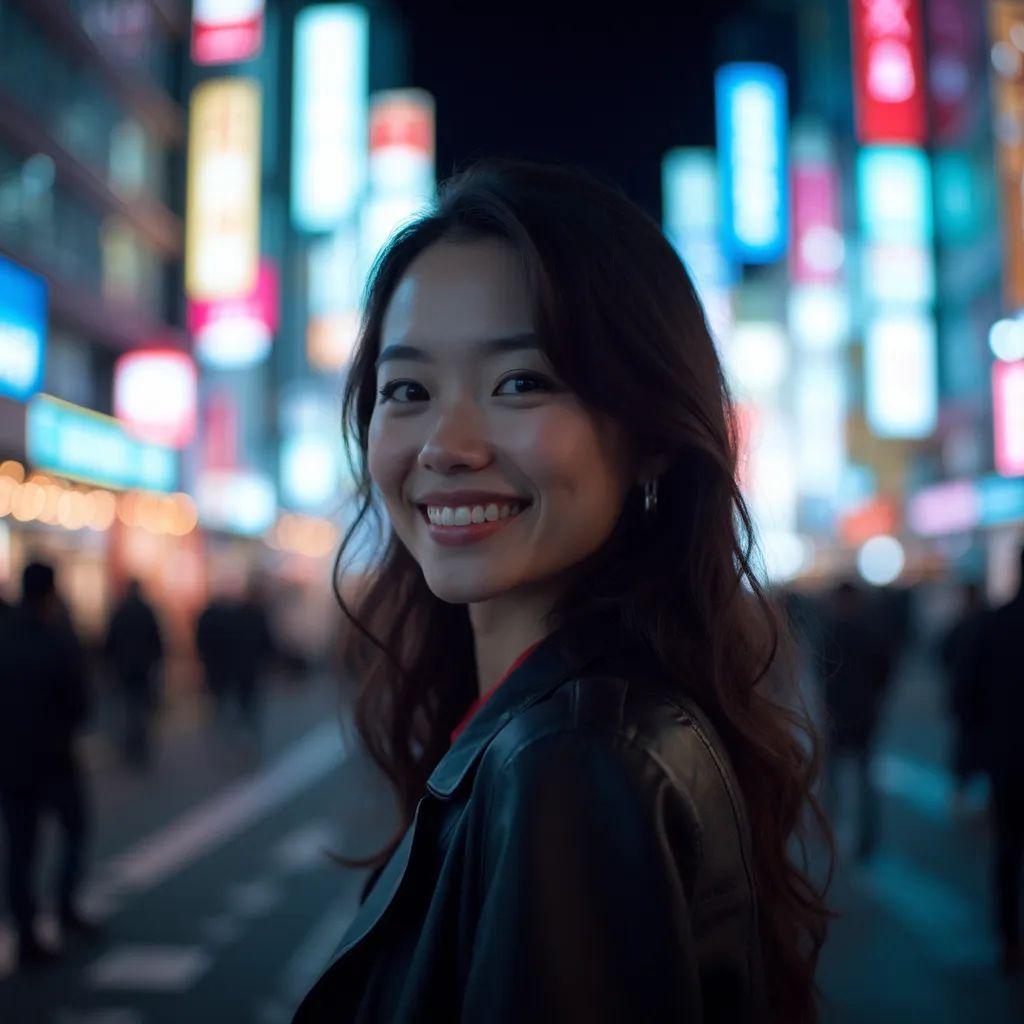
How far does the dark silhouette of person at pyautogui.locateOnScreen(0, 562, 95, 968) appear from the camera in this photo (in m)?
4.88

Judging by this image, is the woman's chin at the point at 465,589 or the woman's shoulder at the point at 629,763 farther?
the woman's chin at the point at 465,589

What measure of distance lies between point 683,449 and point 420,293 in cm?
45

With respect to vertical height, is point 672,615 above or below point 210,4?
below

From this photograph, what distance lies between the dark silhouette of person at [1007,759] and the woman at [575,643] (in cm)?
365

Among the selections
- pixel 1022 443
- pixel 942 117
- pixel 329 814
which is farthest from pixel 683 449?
pixel 942 117

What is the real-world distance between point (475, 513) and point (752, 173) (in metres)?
26.3

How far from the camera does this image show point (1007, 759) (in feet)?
15.4

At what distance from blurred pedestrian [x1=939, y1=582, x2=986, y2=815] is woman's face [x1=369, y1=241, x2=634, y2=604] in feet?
14.5

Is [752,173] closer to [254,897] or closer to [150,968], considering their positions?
[254,897]

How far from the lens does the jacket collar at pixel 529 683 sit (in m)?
1.18

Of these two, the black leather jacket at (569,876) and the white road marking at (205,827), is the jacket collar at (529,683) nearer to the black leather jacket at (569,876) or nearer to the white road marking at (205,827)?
the black leather jacket at (569,876)

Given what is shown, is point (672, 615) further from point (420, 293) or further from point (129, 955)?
point (129, 955)

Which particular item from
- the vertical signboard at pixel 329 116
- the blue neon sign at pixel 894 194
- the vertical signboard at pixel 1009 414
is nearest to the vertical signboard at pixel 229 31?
the vertical signboard at pixel 329 116

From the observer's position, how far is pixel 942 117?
20234 mm
